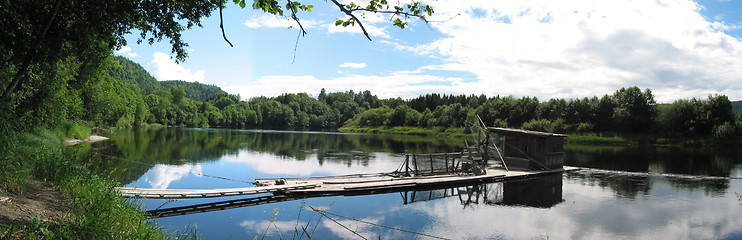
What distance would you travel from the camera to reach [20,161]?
36.7ft

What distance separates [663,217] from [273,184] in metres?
16.9

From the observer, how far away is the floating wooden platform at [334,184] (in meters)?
14.8

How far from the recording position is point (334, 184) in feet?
63.2

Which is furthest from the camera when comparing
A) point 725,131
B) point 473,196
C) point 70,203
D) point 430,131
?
point 430,131

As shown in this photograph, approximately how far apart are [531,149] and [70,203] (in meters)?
25.7

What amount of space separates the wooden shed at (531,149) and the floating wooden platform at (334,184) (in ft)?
6.92

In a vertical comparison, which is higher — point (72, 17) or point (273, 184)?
point (72, 17)

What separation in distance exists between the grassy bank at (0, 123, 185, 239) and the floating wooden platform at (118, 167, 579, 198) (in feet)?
7.74

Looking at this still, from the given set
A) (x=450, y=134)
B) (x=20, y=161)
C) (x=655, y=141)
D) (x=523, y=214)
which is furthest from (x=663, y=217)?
(x=450, y=134)

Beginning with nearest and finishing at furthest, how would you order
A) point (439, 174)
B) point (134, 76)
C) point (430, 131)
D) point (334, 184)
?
point (334, 184) → point (439, 174) → point (430, 131) → point (134, 76)

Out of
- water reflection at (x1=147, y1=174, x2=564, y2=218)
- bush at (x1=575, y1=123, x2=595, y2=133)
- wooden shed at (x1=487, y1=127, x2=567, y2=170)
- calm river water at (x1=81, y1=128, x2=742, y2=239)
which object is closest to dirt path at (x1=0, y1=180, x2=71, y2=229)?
calm river water at (x1=81, y1=128, x2=742, y2=239)

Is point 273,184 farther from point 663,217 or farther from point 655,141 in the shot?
point 655,141

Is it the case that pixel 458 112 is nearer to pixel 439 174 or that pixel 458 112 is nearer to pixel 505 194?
pixel 439 174

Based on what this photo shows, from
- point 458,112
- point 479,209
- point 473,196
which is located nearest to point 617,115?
point 458,112
